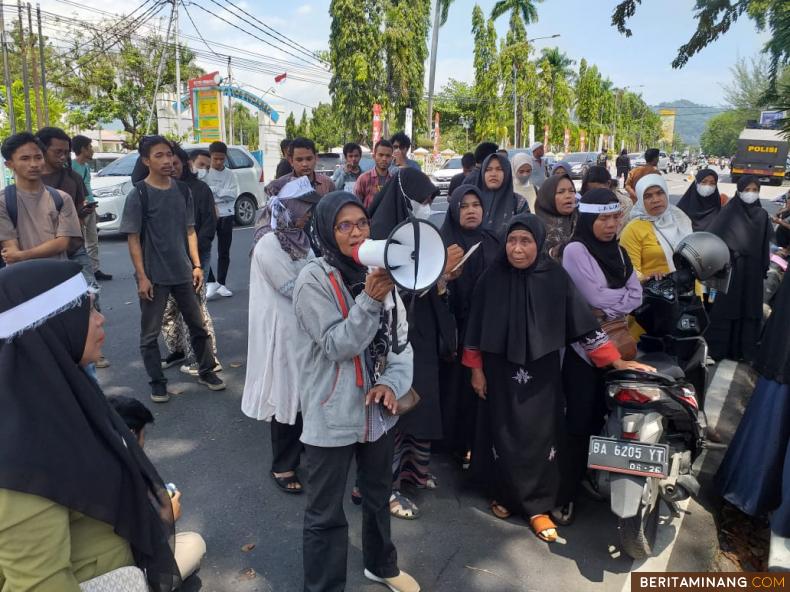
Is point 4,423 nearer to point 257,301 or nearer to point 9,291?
point 9,291

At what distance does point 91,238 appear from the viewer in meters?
7.50

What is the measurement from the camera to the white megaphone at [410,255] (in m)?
1.90

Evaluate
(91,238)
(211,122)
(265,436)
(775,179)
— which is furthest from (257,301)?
(775,179)

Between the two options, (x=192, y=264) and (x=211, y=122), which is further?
(x=211, y=122)

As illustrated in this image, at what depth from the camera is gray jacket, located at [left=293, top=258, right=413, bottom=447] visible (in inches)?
87.7

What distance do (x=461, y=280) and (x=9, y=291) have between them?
8.74 feet

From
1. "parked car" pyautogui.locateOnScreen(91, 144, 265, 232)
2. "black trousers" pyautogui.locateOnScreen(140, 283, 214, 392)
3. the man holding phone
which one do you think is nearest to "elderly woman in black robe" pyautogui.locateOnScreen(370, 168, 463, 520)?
"black trousers" pyautogui.locateOnScreen(140, 283, 214, 392)

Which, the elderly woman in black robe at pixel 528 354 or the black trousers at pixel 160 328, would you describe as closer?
the elderly woman in black robe at pixel 528 354

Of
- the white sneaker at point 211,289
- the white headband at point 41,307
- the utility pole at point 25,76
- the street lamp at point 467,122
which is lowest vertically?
the white sneaker at point 211,289

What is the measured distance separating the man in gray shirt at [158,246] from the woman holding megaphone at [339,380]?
248cm

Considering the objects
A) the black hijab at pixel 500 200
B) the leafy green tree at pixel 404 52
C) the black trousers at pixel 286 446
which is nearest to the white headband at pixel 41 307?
the black trousers at pixel 286 446

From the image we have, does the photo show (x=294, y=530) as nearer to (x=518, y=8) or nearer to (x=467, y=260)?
(x=467, y=260)

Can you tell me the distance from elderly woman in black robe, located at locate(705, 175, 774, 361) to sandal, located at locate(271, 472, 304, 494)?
14.3ft

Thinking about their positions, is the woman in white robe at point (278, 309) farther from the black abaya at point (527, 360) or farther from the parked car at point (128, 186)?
the parked car at point (128, 186)
